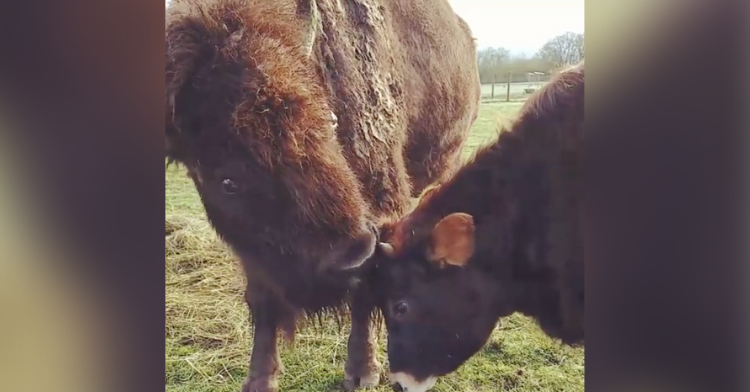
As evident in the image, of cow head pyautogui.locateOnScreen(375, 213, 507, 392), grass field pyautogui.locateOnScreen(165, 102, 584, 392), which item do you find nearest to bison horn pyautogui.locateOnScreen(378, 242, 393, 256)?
cow head pyautogui.locateOnScreen(375, 213, 507, 392)

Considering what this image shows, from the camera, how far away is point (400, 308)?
2.03 m

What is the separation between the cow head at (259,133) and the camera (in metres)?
1.93

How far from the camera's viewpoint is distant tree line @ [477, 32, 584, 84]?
79.4 inches

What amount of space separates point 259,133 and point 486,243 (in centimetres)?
77

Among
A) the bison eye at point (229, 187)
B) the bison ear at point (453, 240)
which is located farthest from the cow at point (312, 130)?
the bison ear at point (453, 240)

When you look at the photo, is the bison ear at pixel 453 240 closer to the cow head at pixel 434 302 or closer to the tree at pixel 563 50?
the cow head at pixel 434 302

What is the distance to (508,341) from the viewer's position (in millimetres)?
2066

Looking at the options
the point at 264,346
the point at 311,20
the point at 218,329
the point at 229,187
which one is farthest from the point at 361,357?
the point at 311,20

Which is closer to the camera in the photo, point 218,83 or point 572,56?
point 218,83
